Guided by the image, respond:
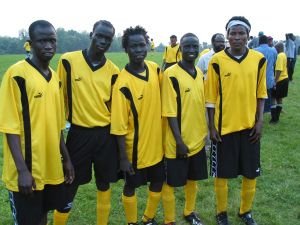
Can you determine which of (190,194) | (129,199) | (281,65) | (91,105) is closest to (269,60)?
(281,65)

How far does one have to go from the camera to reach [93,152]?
3.88m

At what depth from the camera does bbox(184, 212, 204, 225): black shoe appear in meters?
4.62

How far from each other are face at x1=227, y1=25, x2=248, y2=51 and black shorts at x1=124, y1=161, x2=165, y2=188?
145cm

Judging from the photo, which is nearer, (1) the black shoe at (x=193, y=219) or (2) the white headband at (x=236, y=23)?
(2) the white headband at (x=236, y=23)

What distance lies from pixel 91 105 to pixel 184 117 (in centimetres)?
98

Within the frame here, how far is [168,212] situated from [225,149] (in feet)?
3.13

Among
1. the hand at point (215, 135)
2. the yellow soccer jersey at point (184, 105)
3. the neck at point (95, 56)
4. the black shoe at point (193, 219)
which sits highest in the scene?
the neck at point (95, 56)

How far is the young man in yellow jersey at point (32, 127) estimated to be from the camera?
303cm

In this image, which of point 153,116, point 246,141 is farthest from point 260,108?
point 153,116

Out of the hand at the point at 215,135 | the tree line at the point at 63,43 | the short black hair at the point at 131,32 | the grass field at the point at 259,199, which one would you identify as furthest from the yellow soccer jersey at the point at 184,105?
the tree line at the point at 63,43

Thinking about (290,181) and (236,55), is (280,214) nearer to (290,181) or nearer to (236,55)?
(290,181)

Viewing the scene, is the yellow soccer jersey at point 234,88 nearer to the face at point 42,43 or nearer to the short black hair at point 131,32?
the short black hair at point 131,32

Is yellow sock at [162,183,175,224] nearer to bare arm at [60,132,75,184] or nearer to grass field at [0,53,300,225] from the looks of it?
grass field at [0,53,300,225]

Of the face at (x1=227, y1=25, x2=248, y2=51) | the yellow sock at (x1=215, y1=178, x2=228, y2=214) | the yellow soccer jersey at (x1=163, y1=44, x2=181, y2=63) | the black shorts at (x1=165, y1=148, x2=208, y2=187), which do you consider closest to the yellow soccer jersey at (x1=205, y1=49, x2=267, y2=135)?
the face at (x1=227, y1=25, x2=248, y2=51)
